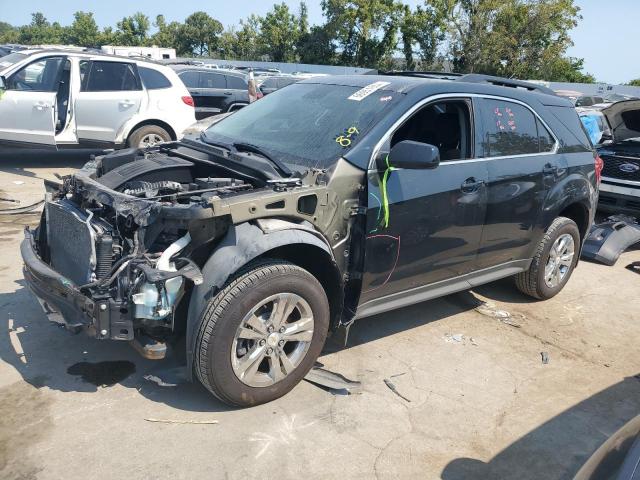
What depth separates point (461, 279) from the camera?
180 inches

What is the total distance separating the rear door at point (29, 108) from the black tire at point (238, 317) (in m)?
6.97

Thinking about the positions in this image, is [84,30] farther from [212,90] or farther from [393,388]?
[393,388]

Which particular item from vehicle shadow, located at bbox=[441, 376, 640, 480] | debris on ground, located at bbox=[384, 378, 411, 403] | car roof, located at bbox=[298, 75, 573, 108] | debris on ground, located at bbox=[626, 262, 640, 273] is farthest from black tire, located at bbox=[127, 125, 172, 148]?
vehicle shadow, located at bbox=[441, 376, 640, 480]

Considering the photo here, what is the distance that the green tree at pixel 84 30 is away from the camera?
74.7m

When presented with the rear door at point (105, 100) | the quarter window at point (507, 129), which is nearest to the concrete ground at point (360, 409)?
the quarter window at point (507, 129)

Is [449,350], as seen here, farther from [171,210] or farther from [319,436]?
[171,210]

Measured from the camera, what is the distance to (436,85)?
419 centimetres

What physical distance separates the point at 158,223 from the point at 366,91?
1.87m

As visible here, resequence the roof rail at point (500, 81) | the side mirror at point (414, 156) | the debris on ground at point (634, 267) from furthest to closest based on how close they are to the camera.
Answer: the debris on ground at point (634, 267) < the roof rail at point (500, 81) < the side mirror at point (414, 156)

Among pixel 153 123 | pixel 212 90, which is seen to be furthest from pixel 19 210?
pixel 212 90

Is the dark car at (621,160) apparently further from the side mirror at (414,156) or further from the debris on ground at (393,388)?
the debris on ground at (393,388)

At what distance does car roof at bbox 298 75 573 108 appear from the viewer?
4137mm

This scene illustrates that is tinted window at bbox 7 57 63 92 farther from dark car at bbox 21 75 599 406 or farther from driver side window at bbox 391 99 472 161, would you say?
driver side window at bbox 391 99 472 161

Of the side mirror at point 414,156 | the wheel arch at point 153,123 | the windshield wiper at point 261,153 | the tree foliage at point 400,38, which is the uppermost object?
the tree foliage at point 400,38
